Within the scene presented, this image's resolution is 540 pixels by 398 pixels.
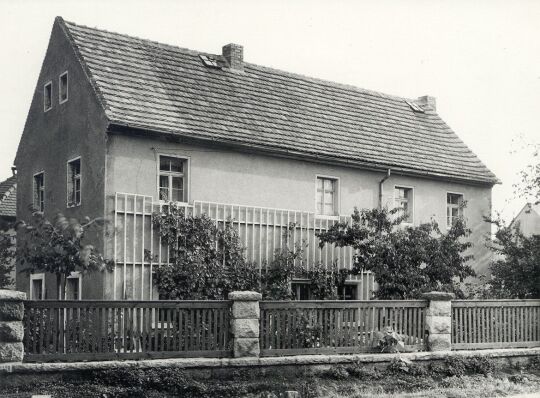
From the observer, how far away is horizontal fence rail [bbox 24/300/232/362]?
11008 mm

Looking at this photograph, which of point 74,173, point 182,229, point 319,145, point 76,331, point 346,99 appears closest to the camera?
point 76,331

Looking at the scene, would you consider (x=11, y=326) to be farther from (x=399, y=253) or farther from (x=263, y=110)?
(x=263, y=110)

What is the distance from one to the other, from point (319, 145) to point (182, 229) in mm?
5433

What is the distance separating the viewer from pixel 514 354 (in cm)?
1435

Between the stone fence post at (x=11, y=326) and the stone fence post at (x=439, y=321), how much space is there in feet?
24.3

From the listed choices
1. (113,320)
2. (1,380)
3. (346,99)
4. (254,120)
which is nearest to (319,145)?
(254,120)

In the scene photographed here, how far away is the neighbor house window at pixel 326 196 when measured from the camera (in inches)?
800

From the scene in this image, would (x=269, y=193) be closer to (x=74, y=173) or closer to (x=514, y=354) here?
(x=74, y=173)

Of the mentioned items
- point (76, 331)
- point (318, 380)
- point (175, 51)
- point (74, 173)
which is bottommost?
point (318, 380)

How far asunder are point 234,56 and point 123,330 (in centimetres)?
1232

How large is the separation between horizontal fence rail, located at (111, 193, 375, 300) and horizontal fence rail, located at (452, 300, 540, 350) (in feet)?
17.9

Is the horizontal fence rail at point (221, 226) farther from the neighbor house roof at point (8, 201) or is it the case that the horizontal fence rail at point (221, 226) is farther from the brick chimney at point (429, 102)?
the neighbor house roof at point (8, 201)

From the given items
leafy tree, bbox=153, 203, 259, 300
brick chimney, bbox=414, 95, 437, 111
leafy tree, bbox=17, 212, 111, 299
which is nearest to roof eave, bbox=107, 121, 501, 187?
leafy tree, bbox=153, 203, 259, 300

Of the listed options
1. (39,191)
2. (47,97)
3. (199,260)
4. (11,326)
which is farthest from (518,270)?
(47,97)
